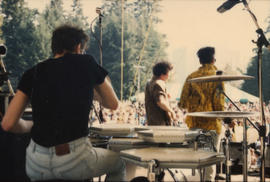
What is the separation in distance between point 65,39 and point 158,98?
156 cm

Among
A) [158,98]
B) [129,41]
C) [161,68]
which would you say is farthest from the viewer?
[129,41]

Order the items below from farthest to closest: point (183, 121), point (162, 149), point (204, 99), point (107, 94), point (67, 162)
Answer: point (183, 121) → point (204, 99) → point (162, 149) → point (107, 94) → point (67, 162)

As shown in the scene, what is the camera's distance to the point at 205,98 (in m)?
2.61

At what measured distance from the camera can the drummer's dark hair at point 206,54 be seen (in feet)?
8.69

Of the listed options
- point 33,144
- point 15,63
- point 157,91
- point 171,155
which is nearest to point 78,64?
point 33,144

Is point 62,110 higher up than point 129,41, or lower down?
lower down

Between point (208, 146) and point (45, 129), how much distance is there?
1.01 metres

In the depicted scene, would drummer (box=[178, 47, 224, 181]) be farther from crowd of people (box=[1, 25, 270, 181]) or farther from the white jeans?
the white jeans

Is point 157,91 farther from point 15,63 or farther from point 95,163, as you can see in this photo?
point 15,63

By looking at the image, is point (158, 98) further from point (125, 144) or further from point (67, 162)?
point (67, 162)

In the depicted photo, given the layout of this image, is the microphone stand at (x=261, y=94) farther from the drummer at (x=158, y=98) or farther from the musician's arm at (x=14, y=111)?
the musician's arm at (x=14, y=111)

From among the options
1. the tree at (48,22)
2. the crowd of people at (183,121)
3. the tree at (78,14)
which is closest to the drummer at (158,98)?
the crowd of people at (183,121)

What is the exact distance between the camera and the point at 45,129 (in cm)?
137

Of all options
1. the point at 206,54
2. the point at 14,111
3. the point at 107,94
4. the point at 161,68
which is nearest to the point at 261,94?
the point at 206,54
